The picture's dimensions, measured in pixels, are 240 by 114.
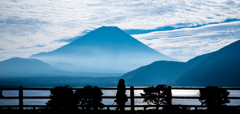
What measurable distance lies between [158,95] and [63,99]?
4740 millimetres

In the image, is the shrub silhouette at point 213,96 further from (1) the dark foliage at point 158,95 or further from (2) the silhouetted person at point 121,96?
(2) the silhouetted person at point 121,96

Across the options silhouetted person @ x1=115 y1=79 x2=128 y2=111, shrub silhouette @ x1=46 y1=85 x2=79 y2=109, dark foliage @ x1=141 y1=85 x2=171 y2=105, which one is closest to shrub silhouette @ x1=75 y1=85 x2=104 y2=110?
shrub silhouette @ x1=46 y1=85 x2=79 y2=109

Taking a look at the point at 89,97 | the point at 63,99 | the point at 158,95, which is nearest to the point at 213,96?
the point at 158,95

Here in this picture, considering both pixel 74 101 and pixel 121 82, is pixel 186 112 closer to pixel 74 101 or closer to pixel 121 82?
pixel 121 82

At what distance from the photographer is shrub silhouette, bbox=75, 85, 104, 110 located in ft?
42.9

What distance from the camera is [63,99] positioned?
13039mm

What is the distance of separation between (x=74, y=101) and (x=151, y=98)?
4.04 m

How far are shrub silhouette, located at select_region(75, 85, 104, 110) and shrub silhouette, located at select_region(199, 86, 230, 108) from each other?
519 centimetres

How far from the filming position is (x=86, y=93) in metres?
13.1

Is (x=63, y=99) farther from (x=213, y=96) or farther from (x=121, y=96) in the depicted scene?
(x=213, y=96)

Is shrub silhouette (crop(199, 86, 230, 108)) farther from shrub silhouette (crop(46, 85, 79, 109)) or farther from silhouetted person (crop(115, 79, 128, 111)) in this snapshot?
shrub silhouette (crop(46, 85, 79, 109))

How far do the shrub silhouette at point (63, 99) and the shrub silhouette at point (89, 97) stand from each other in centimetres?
30

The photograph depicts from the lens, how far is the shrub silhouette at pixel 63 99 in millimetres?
13039

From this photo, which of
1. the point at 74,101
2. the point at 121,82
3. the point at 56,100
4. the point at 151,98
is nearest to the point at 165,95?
the point at 151,98
